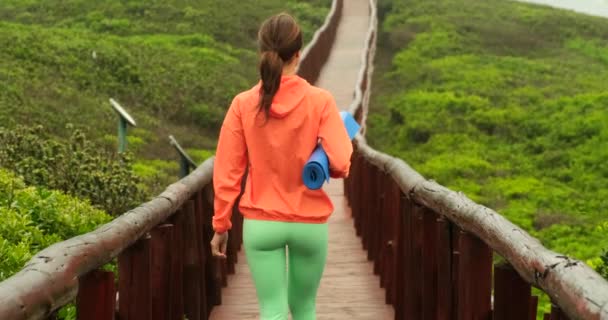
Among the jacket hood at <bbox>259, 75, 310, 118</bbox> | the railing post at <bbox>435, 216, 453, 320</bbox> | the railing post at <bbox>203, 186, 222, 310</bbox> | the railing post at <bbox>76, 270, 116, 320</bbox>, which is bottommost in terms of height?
the railing post at <bbox>203, 186, 222, 310</bbox>

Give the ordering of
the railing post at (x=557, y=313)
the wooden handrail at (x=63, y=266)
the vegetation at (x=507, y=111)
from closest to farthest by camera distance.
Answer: the wooden handrail at (x=63, y=266), the railing post at (x=557, y=313), the vegetation at (x=507, y=111)

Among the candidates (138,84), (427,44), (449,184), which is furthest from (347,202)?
(427,44)

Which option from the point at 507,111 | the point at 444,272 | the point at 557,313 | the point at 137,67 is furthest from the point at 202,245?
the point at 507,111

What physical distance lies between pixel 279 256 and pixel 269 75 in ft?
2.62

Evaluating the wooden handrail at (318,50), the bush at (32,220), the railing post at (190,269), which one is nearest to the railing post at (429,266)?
the railing post at (190,269)

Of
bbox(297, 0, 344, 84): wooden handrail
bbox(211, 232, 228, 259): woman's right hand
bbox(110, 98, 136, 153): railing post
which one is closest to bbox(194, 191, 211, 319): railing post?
bbox(211, 232, 228, 259): woman's right hand

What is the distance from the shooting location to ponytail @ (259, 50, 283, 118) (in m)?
5.12

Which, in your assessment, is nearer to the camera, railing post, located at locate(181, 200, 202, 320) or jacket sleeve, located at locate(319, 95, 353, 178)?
jacket sleeve, located at locate(319, 95, 353, 178)

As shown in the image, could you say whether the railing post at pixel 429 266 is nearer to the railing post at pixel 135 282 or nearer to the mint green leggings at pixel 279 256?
the mint green leggings at pixel 279 256

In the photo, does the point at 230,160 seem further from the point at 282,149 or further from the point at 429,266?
the point at 429,266

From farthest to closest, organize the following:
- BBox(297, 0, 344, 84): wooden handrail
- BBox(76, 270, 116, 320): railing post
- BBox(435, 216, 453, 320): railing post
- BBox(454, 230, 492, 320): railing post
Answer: BBox(297, 0, 344, 84): wooden handrail
BBox(435, 216, 453, 320): railing post
BBox(454, 230, 492, 320): railing post
BBox(76, 270, 116, 320): railing post

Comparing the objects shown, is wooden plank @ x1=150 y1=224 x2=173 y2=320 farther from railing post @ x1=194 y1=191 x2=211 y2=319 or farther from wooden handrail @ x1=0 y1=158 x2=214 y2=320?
railing post @ x1=194 y1=191 x2=211 y2=319

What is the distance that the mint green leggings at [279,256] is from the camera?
521 centimetres

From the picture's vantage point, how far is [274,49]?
513 centimetres
